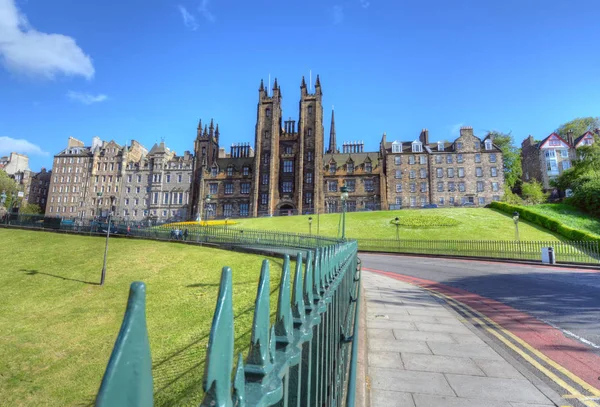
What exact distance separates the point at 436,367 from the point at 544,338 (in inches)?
114

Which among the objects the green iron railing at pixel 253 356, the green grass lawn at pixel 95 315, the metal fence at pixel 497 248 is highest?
the green iron railing at pixel 253 356

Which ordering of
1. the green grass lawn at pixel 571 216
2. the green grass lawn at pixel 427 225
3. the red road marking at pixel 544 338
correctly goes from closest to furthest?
the red road marking at pixel 544 338, the green grass lawn at pixel 427 225, the green grass lawn at pixel 571 216

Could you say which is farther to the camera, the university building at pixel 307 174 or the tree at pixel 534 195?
the university building at pixel 307 174

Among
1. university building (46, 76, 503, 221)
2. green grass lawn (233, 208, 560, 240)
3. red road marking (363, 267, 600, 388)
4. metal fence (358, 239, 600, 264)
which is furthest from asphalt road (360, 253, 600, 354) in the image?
university building (46, 76, 503, 221)

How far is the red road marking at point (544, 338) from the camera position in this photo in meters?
4.84

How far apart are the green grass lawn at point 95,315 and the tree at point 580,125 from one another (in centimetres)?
8551

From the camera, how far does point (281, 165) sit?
203ft

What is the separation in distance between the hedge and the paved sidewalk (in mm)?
27435

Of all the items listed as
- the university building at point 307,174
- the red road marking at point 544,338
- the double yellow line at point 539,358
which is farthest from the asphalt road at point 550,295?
the university building at point 307,174

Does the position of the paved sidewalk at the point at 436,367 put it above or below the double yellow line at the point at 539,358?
below

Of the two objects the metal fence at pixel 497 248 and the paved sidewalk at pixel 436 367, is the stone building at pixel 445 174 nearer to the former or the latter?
the metal fence at pixel 497 248

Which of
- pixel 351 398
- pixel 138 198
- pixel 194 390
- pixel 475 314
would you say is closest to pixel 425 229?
pixel 475 314

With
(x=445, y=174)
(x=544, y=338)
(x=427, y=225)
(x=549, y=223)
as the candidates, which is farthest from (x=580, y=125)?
(x=544, y=338)

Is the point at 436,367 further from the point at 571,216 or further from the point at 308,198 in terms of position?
the point at 308,198
